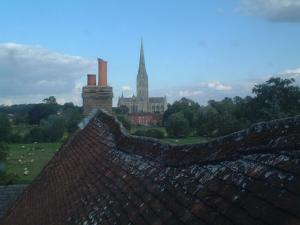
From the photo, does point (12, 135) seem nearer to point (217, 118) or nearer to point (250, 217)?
point (217, 118)

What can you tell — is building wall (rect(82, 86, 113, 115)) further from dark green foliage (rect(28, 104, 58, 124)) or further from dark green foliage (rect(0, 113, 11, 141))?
dark green foliage (rect(28, 104, 58, 124))

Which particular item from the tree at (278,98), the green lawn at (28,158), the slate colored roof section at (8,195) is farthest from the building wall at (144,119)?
the slate colored roof section at (8,195)

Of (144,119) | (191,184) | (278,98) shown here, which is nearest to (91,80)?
(191,184)

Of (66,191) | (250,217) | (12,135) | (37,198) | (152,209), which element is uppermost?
(250,217)

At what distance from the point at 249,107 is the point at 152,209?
193 feet

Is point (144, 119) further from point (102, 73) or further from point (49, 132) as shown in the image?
point (102, 73)

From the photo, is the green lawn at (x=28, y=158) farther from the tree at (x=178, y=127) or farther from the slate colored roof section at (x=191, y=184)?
the slate colored roof section at (x=191, y=184)

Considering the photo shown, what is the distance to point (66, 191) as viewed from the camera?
8.11m

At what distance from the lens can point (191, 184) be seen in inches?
178

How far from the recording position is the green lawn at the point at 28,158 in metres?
54.1

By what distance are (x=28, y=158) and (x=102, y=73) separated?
2177 inches

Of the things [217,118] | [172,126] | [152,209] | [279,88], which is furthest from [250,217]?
[172,126]

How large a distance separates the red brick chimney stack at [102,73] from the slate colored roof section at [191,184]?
6466mm

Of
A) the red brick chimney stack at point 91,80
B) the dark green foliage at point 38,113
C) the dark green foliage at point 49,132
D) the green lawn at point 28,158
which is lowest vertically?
the green lawn at point 28,158
